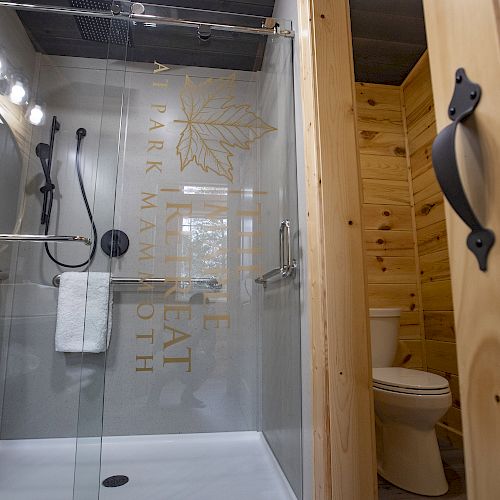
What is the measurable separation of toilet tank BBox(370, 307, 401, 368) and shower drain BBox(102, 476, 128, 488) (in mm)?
1428

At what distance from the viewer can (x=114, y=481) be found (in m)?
1.50

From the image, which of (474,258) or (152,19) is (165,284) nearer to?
(152,19)

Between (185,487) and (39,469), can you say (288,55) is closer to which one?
(185,487)

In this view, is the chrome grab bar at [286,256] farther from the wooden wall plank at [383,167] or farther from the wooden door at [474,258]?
the wooden wall plank at [383,167]

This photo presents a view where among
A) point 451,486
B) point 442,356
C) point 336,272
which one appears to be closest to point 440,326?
point 442,356

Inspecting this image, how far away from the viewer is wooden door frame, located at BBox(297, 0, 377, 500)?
1.07 metres

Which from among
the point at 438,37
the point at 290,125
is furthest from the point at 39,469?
the point at 438,37

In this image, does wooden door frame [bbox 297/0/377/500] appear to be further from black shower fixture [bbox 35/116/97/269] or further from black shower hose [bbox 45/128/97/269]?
black shower fixture [bbox 35/116/97/269]

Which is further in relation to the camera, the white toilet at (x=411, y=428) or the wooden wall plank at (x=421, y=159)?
the wooden wall plank at (x=421, y=159)

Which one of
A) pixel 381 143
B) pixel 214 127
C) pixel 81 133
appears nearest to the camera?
pixel 214 127

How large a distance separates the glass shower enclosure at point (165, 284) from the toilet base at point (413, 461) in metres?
0.56

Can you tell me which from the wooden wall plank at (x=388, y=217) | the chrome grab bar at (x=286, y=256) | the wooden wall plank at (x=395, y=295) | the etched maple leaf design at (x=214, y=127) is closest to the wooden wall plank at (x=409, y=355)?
the wooden wall plank at (x=395, y=295)

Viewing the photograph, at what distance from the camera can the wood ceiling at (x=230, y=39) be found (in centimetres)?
174

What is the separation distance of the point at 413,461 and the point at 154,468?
1.19 meters
